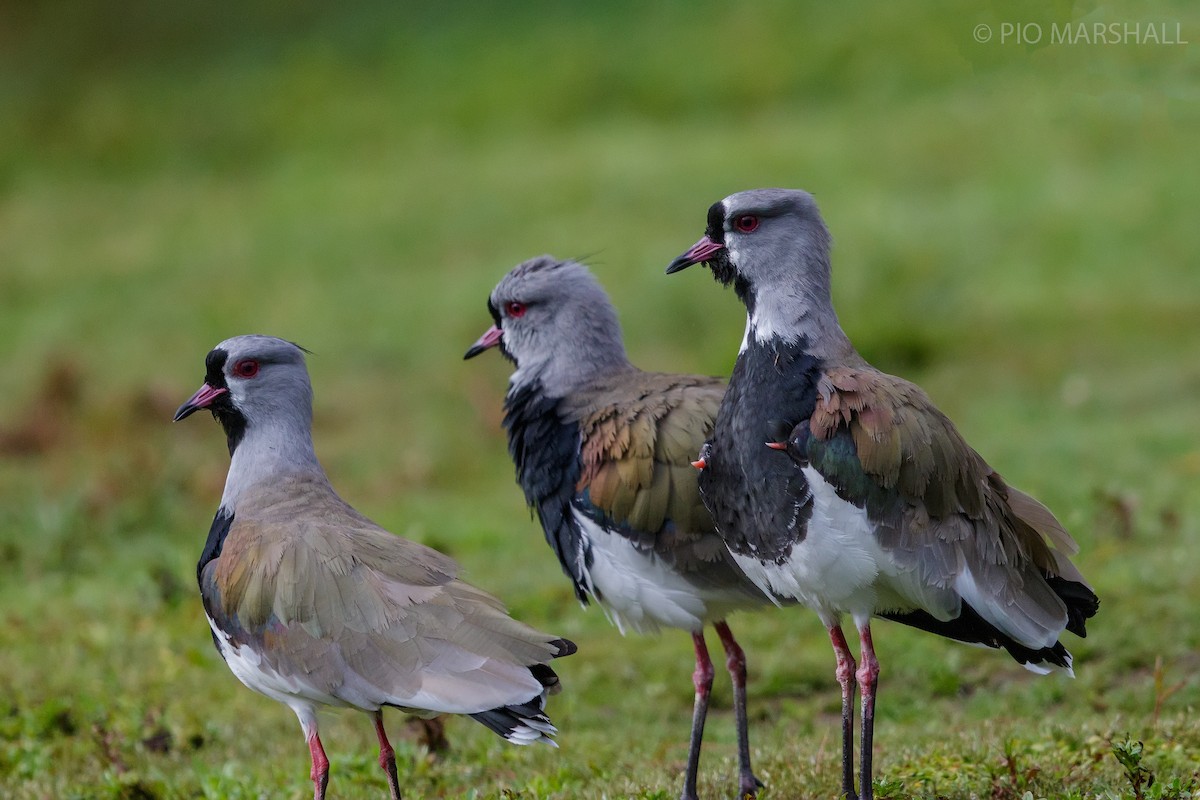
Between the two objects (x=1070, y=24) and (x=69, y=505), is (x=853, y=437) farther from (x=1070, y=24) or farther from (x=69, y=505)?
(x=69, y=505)

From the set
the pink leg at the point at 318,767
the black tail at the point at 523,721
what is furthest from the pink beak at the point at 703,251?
the pink leg at the point at 318,767

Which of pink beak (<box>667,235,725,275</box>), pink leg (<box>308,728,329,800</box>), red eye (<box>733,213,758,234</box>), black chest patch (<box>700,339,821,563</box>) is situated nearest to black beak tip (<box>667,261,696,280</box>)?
pink beak (<box>667,235,725,275</box>)

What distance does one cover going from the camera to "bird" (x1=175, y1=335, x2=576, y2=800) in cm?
501

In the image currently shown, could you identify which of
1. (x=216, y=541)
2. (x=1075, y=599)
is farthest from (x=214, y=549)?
(x=1075, y=599)

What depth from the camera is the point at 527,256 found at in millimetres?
16812

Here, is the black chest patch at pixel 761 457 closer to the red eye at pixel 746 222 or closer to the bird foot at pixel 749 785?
the red eye at pixel 746 222

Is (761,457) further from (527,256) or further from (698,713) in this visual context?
(527,256)

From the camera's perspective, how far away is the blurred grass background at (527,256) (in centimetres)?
704

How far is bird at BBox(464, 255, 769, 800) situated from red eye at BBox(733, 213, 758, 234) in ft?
2.88

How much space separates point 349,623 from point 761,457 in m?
1.53

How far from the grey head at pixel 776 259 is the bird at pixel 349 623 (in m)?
1.39

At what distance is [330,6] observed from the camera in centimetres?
2383

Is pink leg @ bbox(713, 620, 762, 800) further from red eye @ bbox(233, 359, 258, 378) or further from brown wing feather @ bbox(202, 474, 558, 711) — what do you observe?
red eye @ bbox(233, 359, 258, 378)
